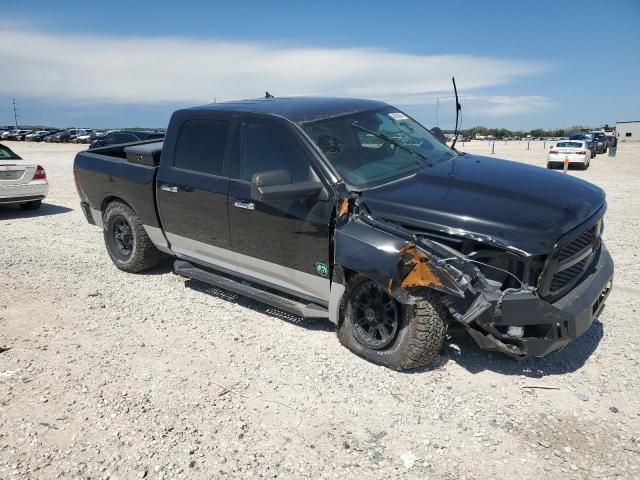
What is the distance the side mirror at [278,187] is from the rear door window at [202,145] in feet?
3.41

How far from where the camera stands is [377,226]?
3.64 metres

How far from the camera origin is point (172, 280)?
607cm

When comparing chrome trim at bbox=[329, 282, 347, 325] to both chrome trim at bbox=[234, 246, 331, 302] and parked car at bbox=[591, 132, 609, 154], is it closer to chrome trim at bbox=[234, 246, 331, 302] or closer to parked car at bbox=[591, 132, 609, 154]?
chrome trim at bbox=[234, 246, 331, 302]

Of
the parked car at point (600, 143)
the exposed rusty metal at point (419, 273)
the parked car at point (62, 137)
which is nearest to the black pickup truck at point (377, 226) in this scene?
the exposed rusty metal at point (419, 273)

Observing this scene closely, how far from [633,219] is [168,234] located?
8081 mm

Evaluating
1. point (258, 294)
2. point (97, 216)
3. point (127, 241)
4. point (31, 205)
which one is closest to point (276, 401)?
point (258, 294)

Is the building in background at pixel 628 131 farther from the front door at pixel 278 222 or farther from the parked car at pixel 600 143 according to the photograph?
the front door at pixel 278 222

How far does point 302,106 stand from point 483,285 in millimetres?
2355

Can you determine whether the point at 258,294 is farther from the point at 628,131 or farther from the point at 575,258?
the point at 628,131

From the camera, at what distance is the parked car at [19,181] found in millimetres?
9713

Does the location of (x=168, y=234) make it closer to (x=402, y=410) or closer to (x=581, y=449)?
(x=402, y=410)

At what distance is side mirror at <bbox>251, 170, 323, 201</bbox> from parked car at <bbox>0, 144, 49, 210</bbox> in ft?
26.3

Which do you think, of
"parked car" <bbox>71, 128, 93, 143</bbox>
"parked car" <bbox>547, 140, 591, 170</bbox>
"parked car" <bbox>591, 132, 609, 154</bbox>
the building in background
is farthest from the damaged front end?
the building in background

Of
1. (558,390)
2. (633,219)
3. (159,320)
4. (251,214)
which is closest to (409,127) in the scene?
(251,214)
